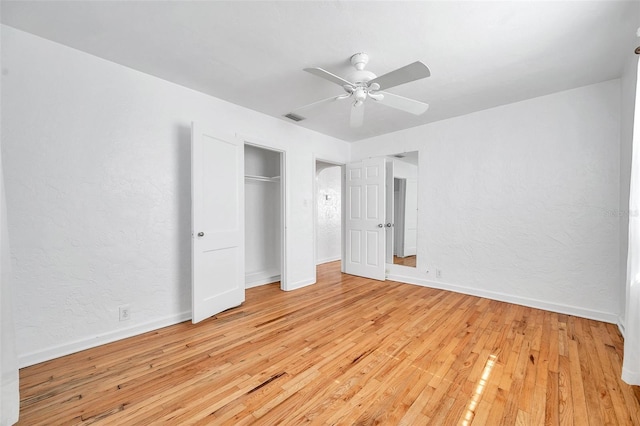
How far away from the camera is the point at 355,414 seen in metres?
1.53

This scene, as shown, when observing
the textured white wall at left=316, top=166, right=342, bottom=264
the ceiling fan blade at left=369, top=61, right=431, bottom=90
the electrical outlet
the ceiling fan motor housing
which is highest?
the ceiling fan motor housing

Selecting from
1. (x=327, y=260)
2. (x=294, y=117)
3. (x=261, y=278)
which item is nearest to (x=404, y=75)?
(x=294, y=117)

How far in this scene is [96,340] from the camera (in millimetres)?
2324

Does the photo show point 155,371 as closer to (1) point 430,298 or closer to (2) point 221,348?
(2) point 221,348

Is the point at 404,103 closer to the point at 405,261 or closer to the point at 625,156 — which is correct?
the point at 625,156

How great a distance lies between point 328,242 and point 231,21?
4.90 meters

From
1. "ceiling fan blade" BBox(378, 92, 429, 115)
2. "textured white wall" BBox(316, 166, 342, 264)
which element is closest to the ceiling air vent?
→ "ceiling fan blade" BBox(378, 92, 429, 115)

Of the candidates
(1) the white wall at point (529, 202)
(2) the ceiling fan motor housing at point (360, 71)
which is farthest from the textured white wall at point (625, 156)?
(2) the ceiling fan motor housing at point (360, 71)

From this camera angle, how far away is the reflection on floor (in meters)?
4.57

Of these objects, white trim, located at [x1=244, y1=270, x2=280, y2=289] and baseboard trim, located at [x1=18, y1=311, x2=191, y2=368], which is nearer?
baseboard trim, located at [x1=18, y1=311, x2=191, y2=368]

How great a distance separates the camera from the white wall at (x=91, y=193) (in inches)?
79.9

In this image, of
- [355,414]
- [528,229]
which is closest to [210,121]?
[355,414]

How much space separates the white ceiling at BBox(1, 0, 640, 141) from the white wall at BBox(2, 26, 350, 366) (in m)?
0.26

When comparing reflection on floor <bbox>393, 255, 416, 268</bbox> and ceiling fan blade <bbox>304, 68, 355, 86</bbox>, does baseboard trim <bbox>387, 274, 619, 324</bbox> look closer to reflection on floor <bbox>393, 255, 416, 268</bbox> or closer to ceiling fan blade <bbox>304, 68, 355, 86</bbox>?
reflection on floor <bbox>393, 255, 416, 268</bbox>
